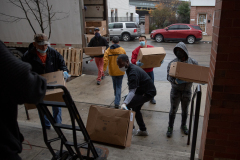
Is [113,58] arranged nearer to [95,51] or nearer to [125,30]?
[95,51]

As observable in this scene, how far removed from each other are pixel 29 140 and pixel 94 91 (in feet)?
11.0

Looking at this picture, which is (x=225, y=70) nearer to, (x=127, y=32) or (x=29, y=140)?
(x=29, y=140)

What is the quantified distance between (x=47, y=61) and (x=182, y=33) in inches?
582

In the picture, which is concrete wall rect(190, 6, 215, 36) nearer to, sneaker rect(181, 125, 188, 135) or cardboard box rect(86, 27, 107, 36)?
cardboard box rect(86, 27, 107, 36)

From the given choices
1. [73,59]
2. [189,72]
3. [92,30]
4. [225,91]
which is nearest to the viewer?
[225,91]

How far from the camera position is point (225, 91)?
2.21 meters

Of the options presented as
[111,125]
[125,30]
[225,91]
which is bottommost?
[111,125]

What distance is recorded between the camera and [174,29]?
16.9 m

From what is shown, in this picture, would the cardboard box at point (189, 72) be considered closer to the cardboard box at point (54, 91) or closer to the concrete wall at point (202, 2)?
the cardboard box at point (54, 91)

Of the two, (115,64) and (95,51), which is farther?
(95,51)

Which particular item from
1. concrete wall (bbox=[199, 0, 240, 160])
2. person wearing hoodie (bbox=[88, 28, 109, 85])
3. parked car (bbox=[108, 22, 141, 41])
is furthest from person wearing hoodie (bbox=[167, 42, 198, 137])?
parked car (bbox=[108, 22, 141, 41])

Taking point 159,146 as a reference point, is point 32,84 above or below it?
above

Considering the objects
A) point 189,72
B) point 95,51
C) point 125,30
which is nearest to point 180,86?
point 189,72

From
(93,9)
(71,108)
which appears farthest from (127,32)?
(71,108)
